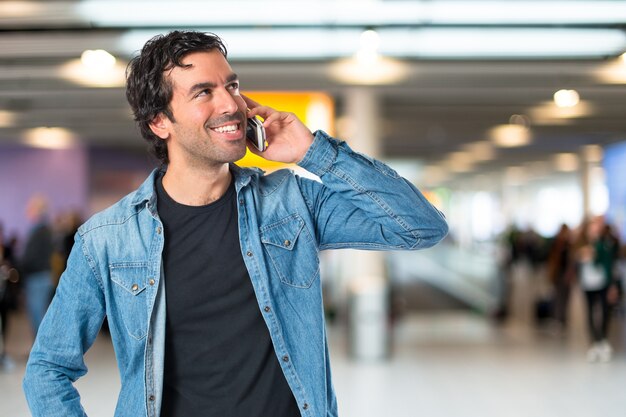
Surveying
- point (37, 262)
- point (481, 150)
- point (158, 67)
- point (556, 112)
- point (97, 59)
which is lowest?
point (37, 262)

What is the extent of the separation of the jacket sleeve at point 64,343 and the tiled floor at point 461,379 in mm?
4879

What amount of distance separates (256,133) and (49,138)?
579 inches

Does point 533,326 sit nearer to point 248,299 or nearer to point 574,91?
point 574,91

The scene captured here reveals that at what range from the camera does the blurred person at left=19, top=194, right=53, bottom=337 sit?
8.10 metres

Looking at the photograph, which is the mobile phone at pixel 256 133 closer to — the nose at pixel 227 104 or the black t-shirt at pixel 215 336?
the nose at pixel 227 104

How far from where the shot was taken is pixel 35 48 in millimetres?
7414

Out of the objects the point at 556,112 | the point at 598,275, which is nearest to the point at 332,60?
the point at 598,275

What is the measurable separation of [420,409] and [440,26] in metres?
3.85

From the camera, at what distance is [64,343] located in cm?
159

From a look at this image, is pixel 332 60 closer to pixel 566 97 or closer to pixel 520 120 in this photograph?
pixel 566 97

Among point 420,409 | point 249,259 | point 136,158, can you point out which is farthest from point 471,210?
point 249,259

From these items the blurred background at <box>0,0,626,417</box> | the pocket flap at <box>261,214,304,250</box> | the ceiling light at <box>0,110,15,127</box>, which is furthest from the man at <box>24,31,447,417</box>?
the ceiling light at <box>0,110,15,127</box>

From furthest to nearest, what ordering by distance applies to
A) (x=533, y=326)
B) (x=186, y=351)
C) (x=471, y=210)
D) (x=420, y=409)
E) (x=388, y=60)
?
(x=471, y=210), (x=533, y=326), (x=388, y=60), (x=420, y=409), (x=186, y=351)

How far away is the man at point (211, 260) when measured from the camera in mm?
1600
